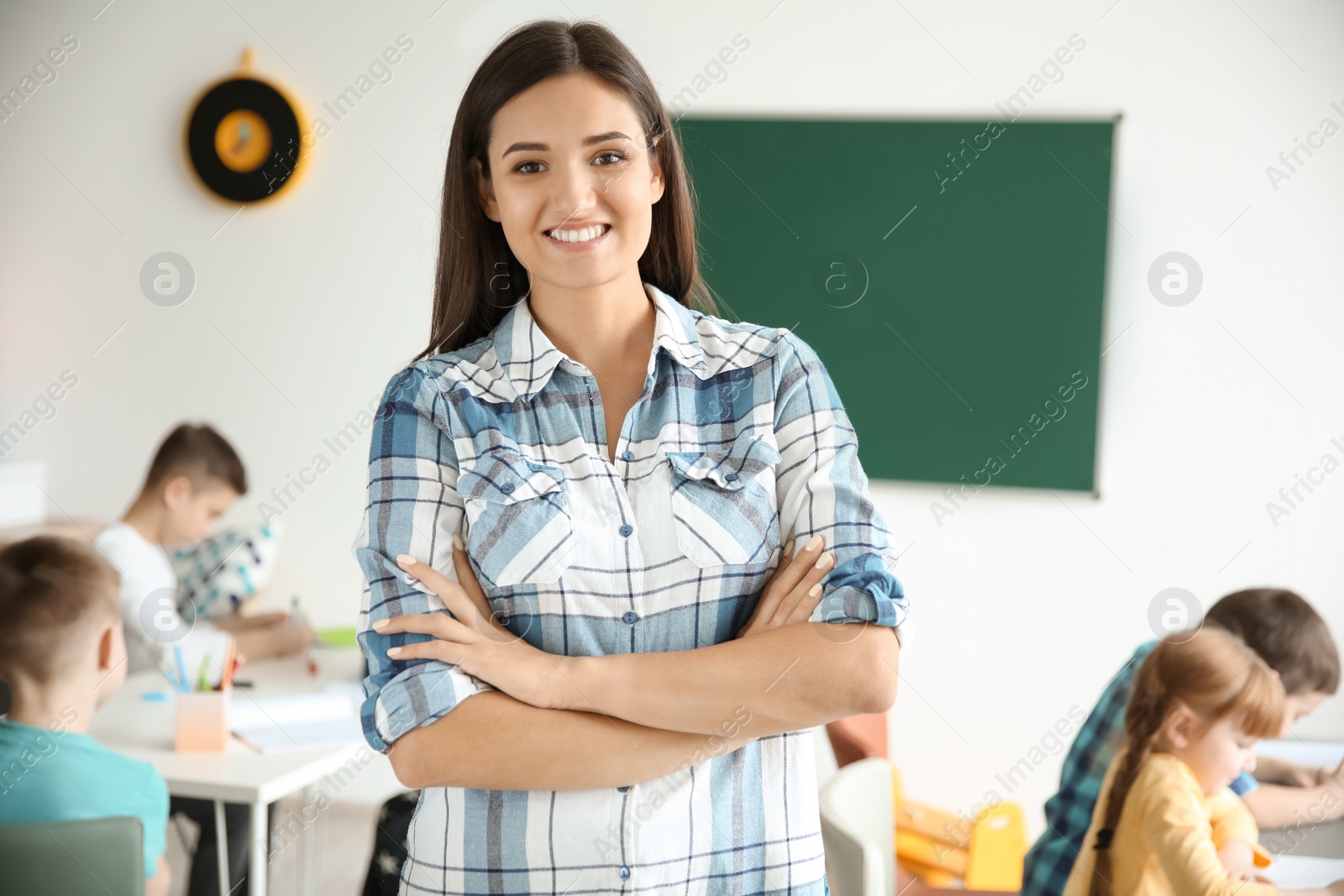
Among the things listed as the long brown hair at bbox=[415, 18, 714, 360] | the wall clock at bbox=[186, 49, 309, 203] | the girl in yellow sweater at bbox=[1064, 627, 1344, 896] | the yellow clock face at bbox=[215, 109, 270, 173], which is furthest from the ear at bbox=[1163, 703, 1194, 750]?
the yellow clock face at bbox=[215, 109, 270, 173]

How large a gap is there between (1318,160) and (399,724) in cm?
325

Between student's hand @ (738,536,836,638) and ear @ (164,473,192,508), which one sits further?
ear @ (164,473,192,508)

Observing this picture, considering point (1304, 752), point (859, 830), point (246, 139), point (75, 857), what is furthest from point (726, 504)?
point (246, 139)

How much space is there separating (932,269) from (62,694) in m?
2.67

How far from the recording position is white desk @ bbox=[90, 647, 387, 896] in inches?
85.0

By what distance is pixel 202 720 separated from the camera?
2.30 metres

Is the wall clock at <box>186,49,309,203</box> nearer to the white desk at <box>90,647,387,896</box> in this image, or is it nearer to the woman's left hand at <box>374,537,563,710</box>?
the white desk at <box>90,647,387,896</box>

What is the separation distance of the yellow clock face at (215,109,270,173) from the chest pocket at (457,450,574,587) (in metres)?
2.99

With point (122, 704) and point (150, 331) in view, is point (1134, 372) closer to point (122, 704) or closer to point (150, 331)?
point (122, 704)

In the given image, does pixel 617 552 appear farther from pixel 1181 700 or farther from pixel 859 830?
pixel 1181 700

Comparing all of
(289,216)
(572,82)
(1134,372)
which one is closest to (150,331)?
(289,216)

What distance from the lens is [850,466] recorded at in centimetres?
132

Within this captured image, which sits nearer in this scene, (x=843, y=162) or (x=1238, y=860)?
(x=1238, y=860)

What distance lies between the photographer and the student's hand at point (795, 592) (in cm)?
124
